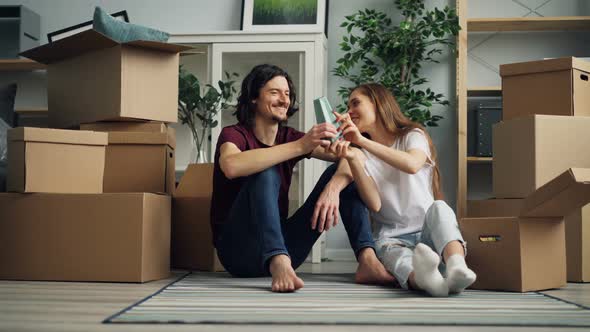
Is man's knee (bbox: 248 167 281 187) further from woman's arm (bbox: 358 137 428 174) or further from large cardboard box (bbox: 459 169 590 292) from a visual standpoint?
large cardboard box (bbox: 459 169 590 292)

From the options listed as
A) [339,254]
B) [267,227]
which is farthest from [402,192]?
[339,254]

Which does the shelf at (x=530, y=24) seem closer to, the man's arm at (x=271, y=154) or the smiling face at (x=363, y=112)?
the smiling face at (x=363, y=112)

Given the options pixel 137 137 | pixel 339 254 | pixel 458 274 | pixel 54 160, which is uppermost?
pixel 137 137

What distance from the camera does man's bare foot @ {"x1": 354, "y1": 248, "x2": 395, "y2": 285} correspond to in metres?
2.09

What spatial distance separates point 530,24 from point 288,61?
4.07 feet

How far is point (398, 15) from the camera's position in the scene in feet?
12.6

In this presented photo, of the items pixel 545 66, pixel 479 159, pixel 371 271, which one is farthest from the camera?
pixel 479 159

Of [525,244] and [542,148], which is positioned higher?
[542,148]

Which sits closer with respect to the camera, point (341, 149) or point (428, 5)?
point (341, 149)

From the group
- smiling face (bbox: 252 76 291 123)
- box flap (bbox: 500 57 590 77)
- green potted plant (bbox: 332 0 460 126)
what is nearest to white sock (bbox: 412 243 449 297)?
smiling face (bbox: 252 76 291 123)

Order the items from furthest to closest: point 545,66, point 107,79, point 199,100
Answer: point 199,100, point 545,66, point 107,79

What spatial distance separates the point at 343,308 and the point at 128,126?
1.29 meters

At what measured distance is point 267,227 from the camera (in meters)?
1.99

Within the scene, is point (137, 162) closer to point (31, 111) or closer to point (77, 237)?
point (77, 237)
